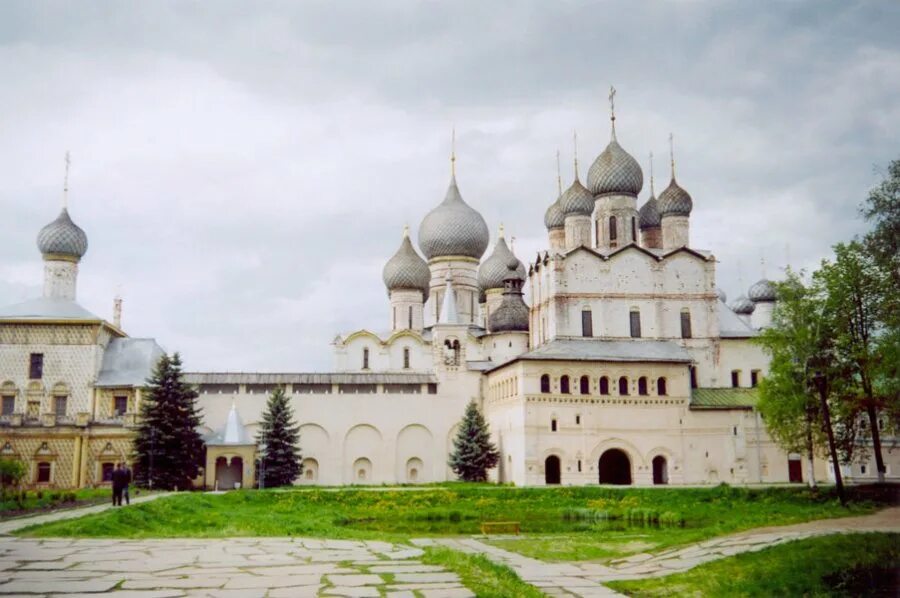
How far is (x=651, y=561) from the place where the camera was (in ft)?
41.4

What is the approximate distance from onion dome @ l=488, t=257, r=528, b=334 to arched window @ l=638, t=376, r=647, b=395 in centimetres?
868

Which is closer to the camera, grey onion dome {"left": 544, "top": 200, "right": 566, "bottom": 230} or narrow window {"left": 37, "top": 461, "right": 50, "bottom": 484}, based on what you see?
narrow window {"left": 37, "top": 461, "right": 50, "bottom": 484}

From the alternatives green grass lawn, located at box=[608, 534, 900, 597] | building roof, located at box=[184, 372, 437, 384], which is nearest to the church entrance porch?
building roof, located at box=[184, 372, 437, 384]

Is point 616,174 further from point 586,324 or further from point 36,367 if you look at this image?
point 36,367

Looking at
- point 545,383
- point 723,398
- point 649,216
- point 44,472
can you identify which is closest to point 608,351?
point 545,383

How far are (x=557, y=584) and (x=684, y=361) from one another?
92.5 feet

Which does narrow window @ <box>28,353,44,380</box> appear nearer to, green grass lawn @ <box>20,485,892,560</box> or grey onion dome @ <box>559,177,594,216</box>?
green grass lawn @ <box>20,485,892,560</box>

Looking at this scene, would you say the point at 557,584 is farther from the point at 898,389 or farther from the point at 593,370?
the point at 593,370

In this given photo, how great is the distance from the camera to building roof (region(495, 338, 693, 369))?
3697 centimetres

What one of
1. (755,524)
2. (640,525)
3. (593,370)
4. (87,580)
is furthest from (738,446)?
(87,580)

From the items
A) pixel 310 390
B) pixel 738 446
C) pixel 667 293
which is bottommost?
pixel 738 446

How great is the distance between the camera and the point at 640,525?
25031 mm

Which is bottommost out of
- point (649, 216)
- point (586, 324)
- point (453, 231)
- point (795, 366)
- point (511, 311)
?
point (795, 366)

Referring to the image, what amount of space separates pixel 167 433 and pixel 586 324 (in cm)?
Answer: 1841
